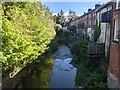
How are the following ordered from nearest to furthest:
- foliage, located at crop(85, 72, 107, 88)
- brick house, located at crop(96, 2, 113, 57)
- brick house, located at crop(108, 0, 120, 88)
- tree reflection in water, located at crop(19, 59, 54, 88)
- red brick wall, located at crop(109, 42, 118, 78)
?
1. brick house, located at crop(108, 0, 120, 88)
2. red brick wall, located at crop(109, 42, 118, 78)
3. foliage, located at crop(85, 72, 107, 88)
4. tree reflection in water, located at crop(19, 59, 54, 88)
5. brick house, located at crop(96, 2, 113, 57)

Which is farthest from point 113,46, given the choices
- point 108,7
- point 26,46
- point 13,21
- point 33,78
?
point 108,7

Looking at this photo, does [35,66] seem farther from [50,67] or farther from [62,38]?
[62,38]

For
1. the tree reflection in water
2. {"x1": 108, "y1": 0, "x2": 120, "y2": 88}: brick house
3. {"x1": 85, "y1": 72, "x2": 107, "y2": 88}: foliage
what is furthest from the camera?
the tree reflection in water

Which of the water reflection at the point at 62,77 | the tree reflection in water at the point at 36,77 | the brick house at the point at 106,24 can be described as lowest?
the water reflection at the point at 62,77

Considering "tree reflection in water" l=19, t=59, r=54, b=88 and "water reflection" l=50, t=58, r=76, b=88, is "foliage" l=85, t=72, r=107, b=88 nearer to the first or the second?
"water reflection" l=50, t=58, r=76, b=88

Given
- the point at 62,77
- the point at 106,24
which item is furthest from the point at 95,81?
the point at 106,24

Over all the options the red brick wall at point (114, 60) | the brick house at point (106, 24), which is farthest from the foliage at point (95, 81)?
the brick house at point (106, 24)

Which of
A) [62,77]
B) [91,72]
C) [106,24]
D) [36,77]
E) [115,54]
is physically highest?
[106,24]

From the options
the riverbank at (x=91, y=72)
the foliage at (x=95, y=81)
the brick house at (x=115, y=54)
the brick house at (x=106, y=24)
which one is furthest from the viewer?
the brick house at (x=106, y=24)

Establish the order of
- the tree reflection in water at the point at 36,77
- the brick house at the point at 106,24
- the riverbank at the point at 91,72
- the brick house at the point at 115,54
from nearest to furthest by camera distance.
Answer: the brick house at the point at 115,54
the riverbank at the point at 91,72
the tree reflection in water at the point at 36,77
the brick house at the point at 106,24

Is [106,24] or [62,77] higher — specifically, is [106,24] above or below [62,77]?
above

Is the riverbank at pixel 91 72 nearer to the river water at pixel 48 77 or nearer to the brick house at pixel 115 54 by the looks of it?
the river water at pixel 48 77

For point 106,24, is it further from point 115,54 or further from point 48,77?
point 115,54

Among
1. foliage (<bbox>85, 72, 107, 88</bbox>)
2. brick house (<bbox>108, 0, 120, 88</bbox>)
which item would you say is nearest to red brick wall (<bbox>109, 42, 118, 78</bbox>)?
brick house (<bbox>108, 0, 120, 88</bbox>)
